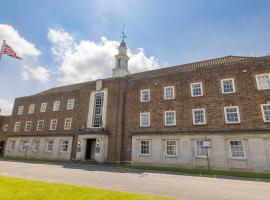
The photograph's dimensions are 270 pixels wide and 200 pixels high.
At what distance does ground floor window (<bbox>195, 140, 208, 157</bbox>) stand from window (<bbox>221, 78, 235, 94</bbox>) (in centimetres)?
702

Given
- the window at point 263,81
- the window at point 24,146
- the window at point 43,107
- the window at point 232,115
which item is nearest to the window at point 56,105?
the window at point 43,107

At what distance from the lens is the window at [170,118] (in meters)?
24.8

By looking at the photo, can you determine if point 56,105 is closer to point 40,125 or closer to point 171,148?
point 40,125

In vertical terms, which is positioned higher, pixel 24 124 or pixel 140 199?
pixel 24 124

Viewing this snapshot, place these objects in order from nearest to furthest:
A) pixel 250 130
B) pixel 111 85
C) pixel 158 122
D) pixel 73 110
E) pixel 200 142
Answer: pixel 250 130
pixel 200 142
pixel 158 122
pixel 111 85
pixel 73 110

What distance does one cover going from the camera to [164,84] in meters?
27.2

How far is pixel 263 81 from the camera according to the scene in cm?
2145

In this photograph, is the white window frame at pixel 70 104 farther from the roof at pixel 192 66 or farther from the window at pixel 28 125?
the roof at pixel 192 66

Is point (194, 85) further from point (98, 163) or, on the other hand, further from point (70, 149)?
point (70, 149)

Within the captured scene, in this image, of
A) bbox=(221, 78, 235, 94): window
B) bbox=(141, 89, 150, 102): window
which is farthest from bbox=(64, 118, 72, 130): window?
bbox=(221, 78, 235, 94): window

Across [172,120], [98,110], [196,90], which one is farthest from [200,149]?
[98,110]

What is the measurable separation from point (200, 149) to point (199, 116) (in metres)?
4.08

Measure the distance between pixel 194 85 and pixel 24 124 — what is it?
35.7 m

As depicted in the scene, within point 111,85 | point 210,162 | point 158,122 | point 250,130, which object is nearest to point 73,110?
point 111,85
